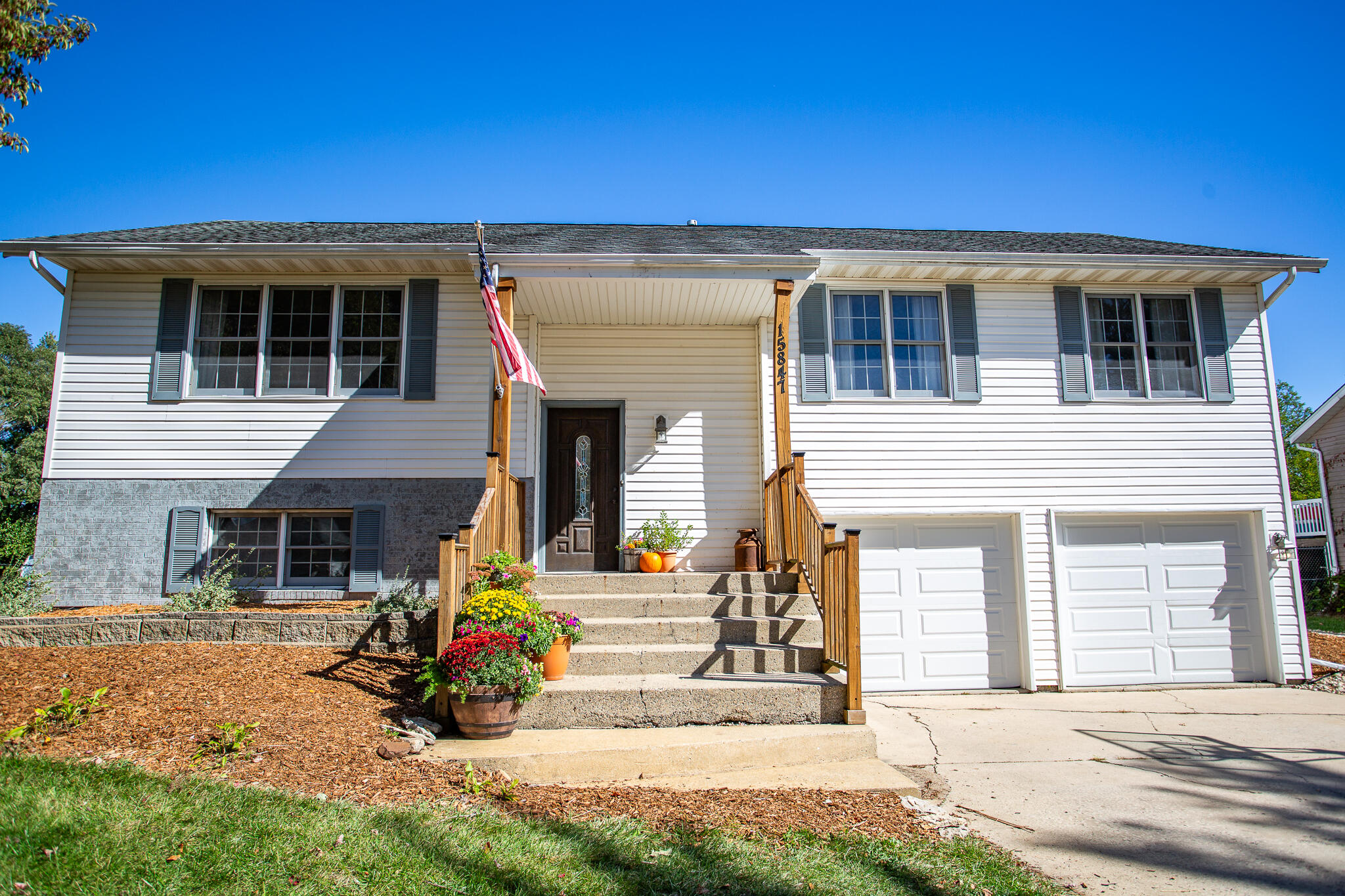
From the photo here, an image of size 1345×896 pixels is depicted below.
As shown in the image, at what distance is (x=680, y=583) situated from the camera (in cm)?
721

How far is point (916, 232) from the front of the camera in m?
10.8

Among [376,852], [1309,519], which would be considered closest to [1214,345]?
[376,852]

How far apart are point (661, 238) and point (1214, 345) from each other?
6.76m

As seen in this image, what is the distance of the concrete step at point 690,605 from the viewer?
265 inches

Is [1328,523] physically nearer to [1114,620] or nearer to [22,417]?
[1114,620]

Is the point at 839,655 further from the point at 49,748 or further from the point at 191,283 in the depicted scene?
the point at 191,283

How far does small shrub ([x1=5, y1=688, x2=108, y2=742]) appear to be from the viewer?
160 inches

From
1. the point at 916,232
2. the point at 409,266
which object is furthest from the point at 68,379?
the point at 916,232

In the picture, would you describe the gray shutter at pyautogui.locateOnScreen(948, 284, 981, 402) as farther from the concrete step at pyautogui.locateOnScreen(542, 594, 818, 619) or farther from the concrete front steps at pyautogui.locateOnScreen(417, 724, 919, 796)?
the concrete front steps at pyautogui.locateOnScreen(417, 724, 919, 796)

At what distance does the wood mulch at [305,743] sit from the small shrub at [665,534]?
322 cm

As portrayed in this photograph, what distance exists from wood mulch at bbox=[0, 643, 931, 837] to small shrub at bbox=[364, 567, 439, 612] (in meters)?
1.48

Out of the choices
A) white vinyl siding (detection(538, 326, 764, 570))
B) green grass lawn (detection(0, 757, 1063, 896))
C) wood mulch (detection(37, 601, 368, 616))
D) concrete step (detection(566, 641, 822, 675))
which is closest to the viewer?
green grass lawn (detection(0, 757, 1063, 896))

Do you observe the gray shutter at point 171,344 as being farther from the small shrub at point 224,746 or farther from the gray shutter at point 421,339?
the small shrub at point 224,746

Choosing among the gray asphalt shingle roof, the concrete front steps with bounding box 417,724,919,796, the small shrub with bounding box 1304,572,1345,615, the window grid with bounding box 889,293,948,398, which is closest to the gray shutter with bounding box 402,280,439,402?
the gray asphalt shingle roof
